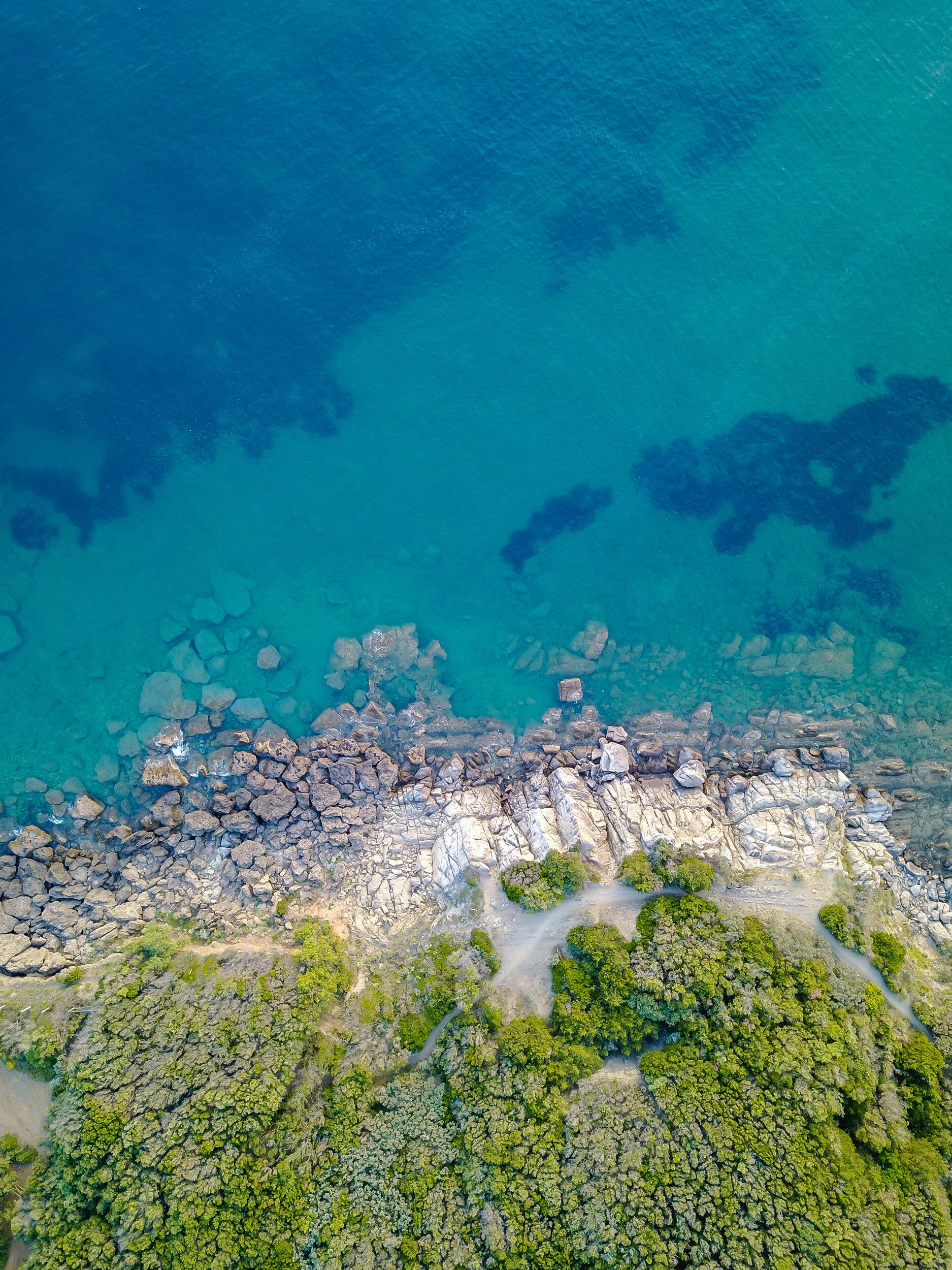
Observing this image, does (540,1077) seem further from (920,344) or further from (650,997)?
(920,344)

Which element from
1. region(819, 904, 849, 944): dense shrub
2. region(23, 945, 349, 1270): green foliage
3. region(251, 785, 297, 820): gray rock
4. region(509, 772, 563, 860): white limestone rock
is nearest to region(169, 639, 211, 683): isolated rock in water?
region(251, 785, 297, 820): gray rock

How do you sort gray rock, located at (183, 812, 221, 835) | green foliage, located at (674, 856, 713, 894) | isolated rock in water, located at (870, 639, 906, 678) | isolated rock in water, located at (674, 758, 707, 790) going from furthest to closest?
1. isolated rock in water, located at (870, 639, 906, 678)
2. gray rock, located at (183, 812, 221, 835)
3. isolated rock in water, located at (674, 758, 707, 790)
4. green foliage, located at (674, 856, 713, 894)

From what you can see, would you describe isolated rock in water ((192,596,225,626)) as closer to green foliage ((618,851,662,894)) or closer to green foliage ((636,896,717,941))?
green foliage ((618,851,662,894))

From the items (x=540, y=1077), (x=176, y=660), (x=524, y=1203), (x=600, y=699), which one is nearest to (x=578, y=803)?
(x=600, y=699)

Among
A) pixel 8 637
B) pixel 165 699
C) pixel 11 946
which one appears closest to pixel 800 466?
pixel 165 699

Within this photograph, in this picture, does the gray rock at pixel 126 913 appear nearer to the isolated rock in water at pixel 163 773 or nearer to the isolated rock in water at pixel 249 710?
the isolated rock in water at pixel 163 773

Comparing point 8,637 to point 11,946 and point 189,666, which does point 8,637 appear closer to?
point 189,666
